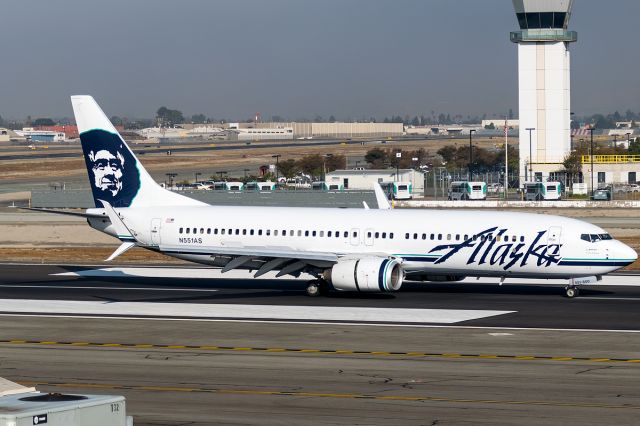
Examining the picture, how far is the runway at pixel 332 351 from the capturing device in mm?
26906

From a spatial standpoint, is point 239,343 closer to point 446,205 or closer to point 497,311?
point 497,311

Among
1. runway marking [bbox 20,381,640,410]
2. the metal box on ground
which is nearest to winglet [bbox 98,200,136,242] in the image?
runway marking [bbox 20,381,640,410]

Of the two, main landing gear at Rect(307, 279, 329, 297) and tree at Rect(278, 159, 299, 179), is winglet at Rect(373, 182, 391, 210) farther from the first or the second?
Answer: tree at Rect(278, 159, 299, 179)

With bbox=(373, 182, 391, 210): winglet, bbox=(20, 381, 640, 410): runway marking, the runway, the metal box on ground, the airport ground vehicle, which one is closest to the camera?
the metal box on ground

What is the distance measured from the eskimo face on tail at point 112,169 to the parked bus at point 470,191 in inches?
2708

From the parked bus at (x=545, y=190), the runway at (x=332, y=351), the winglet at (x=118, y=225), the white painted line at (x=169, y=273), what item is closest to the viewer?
the runway at (x=332, y=351)

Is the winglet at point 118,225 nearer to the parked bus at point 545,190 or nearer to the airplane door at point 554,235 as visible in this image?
the airplane door at point 554,235

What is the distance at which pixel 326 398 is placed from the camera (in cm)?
2791

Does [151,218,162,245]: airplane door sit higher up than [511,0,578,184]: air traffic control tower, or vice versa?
[511,0,578,184]: air traffic control tower

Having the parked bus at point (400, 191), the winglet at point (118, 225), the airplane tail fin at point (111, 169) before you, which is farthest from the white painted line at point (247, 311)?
the parked bus at point (400, 191)

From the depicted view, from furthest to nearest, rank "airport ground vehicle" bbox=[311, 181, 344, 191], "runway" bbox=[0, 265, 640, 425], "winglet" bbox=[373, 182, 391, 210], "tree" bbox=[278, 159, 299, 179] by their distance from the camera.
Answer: "tree" bbox=[278, 159, 299, 179] < "airport ground vehicle" bbox=[311, 181, 344, 191] < "winglet" bbox=[373, 182, 391, 210] < "runway" bbox=[0, 265, 640, 425]

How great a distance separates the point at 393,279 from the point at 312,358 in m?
14.1

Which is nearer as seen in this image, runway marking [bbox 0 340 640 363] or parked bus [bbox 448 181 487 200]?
runway marking [bbox 0 340 640 363]

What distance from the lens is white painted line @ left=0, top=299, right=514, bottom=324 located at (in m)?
42.9
